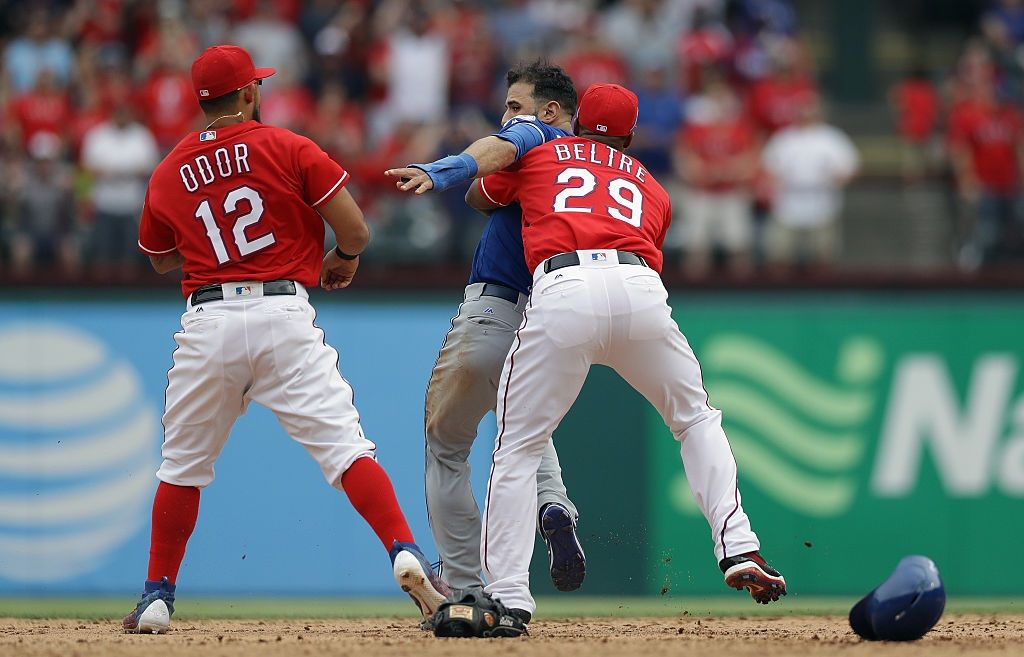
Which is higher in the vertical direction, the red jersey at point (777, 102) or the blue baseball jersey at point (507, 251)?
the red jersey at point (777, 102)

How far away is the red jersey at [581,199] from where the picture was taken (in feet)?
21.2

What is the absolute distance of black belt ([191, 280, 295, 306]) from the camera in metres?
6.54

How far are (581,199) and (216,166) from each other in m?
1.57

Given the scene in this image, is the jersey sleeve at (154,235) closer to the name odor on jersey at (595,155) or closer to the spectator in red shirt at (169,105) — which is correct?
the name odor on jersey at (595,155)

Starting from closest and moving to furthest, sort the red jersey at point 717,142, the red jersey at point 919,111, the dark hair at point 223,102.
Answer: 1. the dark hair at point 223,102
2. the red jersey at point 717,142
3. the red jersey at point 919,111

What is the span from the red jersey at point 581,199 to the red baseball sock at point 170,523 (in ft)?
6.06

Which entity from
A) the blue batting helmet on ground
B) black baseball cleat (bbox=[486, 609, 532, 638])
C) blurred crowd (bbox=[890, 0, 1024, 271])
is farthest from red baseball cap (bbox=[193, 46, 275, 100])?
blurred crowd (bbox=[890, 0, 1024, 271])

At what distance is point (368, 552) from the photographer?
10.4m

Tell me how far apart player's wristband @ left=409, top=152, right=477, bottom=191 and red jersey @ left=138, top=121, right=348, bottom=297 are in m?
0.50

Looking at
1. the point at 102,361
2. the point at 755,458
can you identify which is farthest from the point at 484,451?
the point at 102,361

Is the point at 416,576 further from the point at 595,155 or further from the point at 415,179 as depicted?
the point at 595,155

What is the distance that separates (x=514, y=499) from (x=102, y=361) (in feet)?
16.9

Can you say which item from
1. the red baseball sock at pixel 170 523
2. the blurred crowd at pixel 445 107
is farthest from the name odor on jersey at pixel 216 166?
the blurred crowd at pixel 445 107

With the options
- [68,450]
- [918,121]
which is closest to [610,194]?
[68,450]
